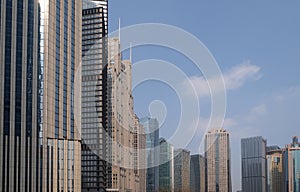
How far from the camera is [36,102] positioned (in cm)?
1569

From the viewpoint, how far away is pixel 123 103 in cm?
2922

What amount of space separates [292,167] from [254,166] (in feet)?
12.4

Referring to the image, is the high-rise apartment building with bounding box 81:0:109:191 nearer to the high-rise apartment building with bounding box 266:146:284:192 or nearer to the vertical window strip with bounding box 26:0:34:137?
the vertical window strip with bounding box 26:0:34:137

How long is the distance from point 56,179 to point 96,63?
1362cm

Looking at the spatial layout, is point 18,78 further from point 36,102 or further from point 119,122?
point 119,122

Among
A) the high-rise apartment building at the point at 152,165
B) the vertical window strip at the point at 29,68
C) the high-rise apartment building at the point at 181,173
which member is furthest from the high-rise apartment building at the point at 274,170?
the vertical window strip at the point at 29,68

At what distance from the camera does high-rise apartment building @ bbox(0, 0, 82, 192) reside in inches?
601

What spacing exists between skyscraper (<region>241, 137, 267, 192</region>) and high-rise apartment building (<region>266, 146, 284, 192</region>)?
18.4 inches

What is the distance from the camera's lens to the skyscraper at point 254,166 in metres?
45.8

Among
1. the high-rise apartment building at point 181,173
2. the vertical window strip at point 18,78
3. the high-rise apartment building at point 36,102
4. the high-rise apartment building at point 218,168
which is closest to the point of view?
the high-rise apartment building at point 36,102

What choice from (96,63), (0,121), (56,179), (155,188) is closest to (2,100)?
(0,121)

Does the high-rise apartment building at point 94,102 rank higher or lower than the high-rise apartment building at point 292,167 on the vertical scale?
higher

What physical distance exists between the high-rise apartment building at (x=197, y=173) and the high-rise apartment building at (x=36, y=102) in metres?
17.2

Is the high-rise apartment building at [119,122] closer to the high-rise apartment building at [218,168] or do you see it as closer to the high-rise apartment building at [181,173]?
the high-rise apartment building at [181,173]
